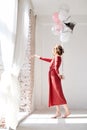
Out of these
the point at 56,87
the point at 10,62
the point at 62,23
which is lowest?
the point at 56,87

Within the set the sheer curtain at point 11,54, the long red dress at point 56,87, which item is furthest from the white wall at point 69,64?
the sheer curtain at point 11,54

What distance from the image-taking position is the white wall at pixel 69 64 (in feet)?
20.8

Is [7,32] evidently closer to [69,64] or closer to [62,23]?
[62,23]

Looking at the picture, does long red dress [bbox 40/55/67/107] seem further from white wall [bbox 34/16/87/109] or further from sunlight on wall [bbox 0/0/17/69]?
white wall [bbox 34/16/87/109]

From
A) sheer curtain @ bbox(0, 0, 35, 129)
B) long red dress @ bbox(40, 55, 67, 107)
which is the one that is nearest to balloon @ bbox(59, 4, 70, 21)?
long red dress @ bbox(40, 55, 67, 107)

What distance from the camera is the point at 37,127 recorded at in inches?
129

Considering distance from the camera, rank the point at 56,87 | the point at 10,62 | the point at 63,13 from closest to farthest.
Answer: the point at 10,62 < the point at 56,87 < the point at 63,13

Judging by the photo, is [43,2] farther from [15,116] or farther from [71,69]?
[15,116]

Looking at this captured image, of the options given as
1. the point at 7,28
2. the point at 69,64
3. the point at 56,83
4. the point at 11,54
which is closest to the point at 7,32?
the point at 7,28

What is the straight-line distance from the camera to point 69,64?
640 centimetres

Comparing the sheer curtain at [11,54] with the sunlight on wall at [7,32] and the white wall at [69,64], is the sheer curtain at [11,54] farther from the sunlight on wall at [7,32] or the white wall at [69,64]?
the white wall at [69,64]

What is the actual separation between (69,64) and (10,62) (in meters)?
3.54

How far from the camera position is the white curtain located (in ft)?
9.61

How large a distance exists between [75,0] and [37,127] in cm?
298
